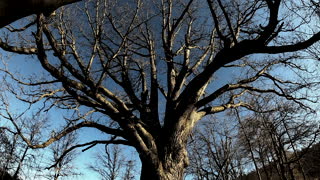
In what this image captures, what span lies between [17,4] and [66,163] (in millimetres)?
23896

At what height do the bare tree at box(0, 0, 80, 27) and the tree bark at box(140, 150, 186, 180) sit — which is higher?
the bare tree at box(0, 0, 80, 27)

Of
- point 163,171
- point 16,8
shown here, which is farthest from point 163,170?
point 16,8

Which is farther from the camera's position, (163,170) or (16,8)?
(163,170)

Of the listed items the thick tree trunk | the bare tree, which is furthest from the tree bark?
the bare tree

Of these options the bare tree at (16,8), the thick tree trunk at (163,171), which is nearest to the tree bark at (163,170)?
the thick tree trunk at (163,171)

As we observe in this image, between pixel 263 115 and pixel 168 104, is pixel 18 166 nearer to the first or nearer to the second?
pixel 168 104

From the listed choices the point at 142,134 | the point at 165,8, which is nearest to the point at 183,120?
the point at 142,134

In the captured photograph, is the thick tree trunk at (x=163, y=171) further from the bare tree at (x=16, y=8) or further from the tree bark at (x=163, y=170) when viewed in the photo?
the bare tree at (x=16, y=8)

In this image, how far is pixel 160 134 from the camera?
454cm

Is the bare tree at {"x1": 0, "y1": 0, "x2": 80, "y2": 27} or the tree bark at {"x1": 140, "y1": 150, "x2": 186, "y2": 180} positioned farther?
the tree bark at {"x1": 140, "y1": 150, "x2": 186, "y2": 180}

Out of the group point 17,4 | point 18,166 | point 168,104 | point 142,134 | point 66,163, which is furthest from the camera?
point 66,163

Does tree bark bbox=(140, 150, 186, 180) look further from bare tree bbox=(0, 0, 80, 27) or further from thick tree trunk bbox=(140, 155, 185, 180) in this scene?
bare tree bbox=(0, 0, 80, 27)

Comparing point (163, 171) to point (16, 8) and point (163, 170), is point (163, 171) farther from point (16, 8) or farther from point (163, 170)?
point (16, 8)

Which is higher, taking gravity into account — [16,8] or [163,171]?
[16,8]
